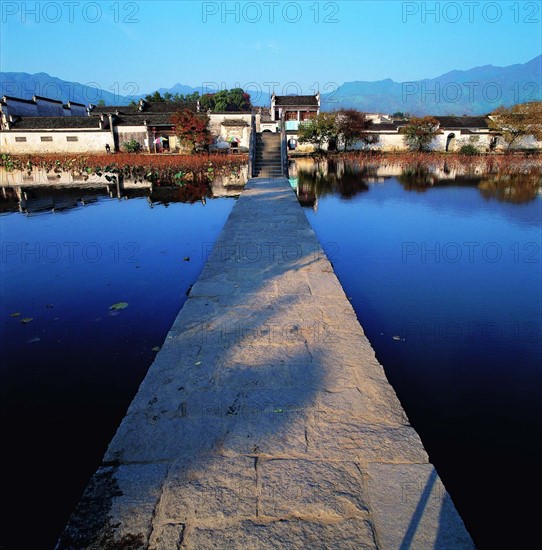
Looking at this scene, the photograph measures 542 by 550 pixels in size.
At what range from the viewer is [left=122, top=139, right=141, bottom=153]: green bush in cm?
3222

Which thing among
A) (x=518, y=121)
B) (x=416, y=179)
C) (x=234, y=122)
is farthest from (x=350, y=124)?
(x=518, y=121)

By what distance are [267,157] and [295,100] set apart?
86.8ft

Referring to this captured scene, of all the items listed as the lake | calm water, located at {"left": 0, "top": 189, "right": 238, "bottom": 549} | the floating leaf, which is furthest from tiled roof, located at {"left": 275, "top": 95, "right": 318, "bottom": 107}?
the floating leaf

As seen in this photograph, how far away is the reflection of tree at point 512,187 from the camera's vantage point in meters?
14.3

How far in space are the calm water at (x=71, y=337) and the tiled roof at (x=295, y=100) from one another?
35.1m

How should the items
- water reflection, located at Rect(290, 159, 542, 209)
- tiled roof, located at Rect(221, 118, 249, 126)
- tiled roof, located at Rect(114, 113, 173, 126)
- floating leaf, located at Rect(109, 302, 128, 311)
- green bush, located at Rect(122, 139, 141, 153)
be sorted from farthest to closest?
1. tiled roof, located at Rect(221, 118, 249, 126)
2. tiled roof, located at Rect(114, 113, 173, 126)
3. green bush, located at Rect(122, 139, 141, 153)
4. water reflection, located at Rect(290, 159, 542, 209)
5. floating leaf, located at Rect(109, 302, 128, 311)

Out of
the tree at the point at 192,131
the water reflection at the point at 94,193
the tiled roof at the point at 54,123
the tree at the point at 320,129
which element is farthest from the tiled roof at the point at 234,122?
the water reflection at the point at 94,193

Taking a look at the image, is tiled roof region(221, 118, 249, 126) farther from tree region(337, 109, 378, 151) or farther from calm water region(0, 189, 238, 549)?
calm water region(0, 189, 238, 549)

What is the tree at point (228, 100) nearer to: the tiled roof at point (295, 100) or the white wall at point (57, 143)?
the tiled roof at point (295, 100)

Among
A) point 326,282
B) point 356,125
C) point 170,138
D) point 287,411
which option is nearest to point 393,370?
point 326,282

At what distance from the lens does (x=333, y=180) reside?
1884 cm

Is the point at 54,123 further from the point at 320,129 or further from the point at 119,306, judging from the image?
the point at 119,306

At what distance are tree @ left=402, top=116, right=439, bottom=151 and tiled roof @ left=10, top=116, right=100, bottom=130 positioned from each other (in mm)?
27176

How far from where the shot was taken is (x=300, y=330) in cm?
375
